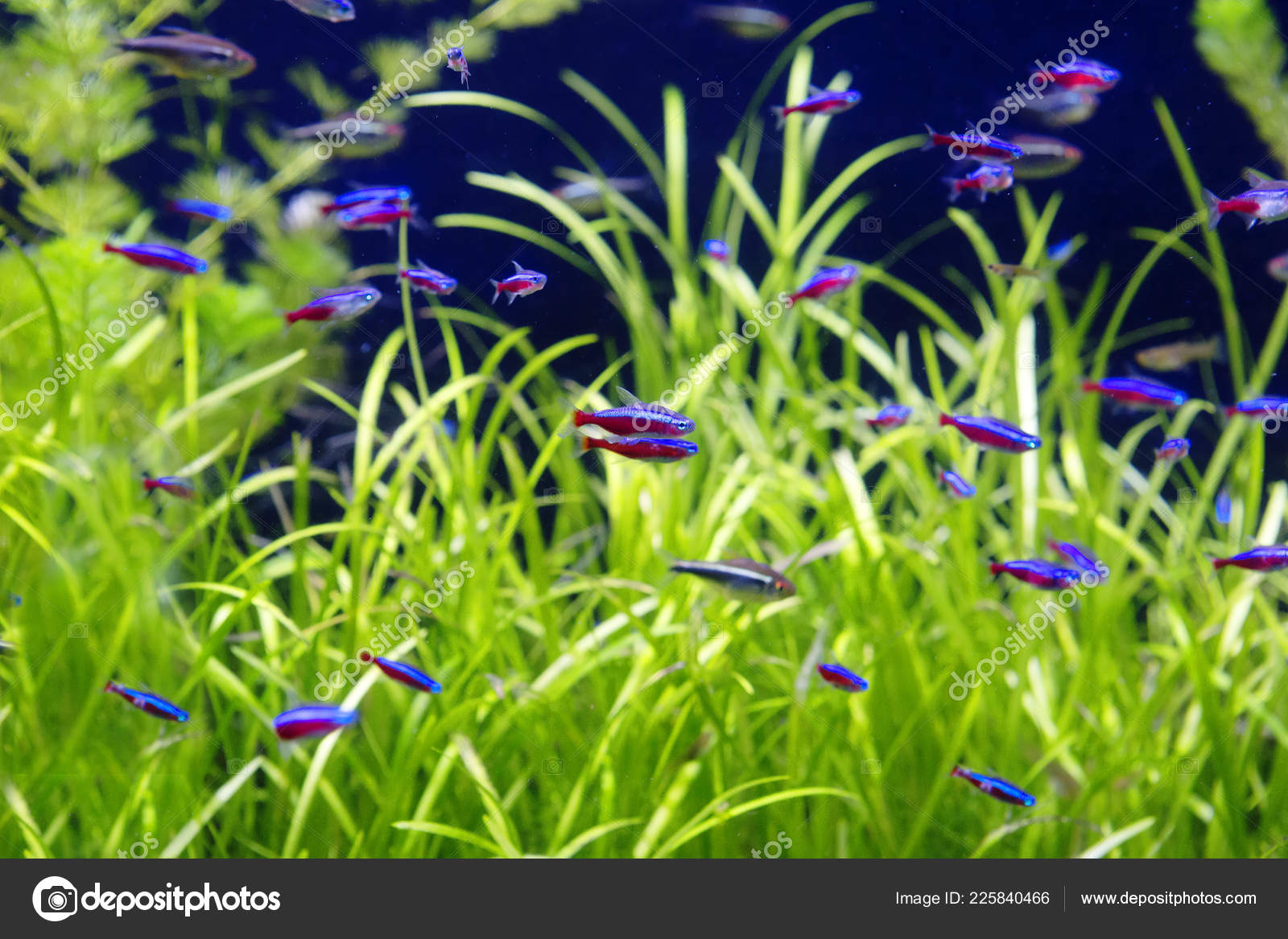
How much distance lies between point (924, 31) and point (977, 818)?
4.10m

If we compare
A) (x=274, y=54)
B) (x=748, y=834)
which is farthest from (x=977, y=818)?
(x=274, y=54)

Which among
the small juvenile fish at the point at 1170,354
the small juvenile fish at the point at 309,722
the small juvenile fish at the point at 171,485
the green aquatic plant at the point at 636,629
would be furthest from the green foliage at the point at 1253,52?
the small juvenile fish at the point at 171,485

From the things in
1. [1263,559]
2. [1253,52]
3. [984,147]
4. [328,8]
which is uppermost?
[1253,52]

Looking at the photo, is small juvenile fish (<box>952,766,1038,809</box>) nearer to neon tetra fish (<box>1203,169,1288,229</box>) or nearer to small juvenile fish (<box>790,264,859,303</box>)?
small juvenile fish (<box>790,264,859,303</box>)

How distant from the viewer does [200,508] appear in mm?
2818

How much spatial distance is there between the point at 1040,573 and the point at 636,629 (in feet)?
4.29

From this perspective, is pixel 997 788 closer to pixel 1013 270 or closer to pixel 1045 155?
pixel 1013 270

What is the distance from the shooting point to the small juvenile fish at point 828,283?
2391 millimetres

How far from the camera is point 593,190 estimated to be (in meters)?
3.64

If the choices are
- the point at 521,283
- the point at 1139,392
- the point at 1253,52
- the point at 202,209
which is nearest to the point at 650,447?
the point at 521,283

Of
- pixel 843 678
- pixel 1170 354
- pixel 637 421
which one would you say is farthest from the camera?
pixel 1170 354

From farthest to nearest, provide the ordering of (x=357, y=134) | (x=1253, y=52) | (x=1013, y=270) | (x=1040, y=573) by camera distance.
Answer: (x=1253, y=52), (x=357, y=134), (x=1013, y=270), (x=1040, y=573)

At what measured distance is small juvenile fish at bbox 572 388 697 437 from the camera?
5.89 ft

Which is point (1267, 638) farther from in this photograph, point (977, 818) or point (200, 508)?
point (200, 508)
